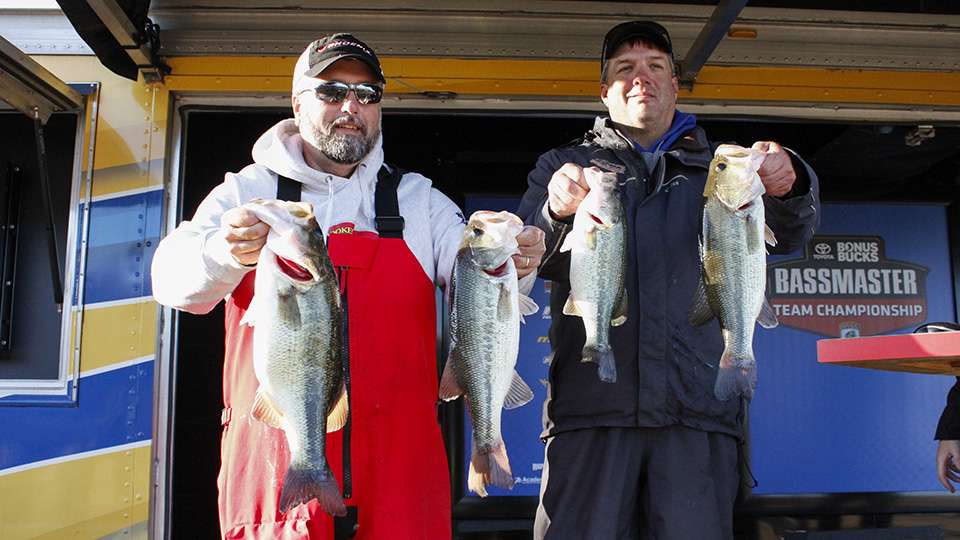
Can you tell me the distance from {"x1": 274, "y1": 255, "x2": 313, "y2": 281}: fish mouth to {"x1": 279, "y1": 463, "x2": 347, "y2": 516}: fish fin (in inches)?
17.2

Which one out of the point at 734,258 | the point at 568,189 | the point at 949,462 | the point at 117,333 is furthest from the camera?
the point at 949,462

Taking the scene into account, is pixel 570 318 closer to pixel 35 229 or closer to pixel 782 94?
pixel 782 94

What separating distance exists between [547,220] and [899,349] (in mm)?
1065

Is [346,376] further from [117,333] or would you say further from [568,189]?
[117,333]

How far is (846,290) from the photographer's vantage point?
477cm

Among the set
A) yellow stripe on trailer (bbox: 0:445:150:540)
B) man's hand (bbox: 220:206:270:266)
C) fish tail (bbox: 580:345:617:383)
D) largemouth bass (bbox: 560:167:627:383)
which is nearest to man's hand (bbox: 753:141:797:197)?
largemouth bass (bbox: 560:167:627:383)

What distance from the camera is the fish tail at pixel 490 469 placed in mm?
2127

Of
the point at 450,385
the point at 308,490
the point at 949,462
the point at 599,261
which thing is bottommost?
the point at 949,462

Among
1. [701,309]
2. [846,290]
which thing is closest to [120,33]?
[701,309]

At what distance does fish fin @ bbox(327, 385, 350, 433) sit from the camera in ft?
6.47

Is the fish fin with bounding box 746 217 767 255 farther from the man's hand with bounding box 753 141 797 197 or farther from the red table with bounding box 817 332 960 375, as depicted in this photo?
the red table with bounding box 817 332 960 375

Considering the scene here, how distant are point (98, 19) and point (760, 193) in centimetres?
268

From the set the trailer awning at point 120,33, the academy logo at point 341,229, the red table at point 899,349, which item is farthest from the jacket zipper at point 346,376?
the trailer awning at point 120,33

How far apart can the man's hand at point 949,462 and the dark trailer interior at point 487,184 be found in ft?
3.64
